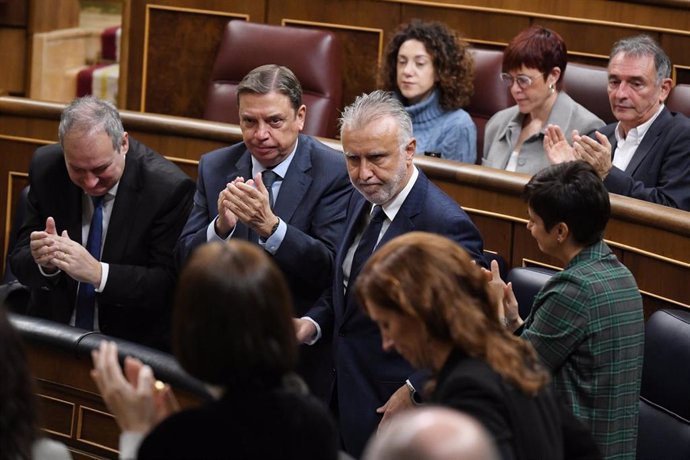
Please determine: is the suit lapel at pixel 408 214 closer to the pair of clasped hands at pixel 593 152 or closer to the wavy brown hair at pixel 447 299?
the pair of clasped hands at pixel 593 152

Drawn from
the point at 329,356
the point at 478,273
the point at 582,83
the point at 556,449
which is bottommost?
the point at 329,356

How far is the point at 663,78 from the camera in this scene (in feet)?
6.12

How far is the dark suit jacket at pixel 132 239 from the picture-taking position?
1661mm

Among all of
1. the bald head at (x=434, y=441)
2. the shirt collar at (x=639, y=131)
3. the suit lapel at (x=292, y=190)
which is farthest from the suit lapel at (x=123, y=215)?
the bald head at (x=434, y=441)

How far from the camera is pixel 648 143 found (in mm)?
1824

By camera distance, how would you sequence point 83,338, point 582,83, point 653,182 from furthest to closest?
point 582,83 → point 653,182 → point 83,338

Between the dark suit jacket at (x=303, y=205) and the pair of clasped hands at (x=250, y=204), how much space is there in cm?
3

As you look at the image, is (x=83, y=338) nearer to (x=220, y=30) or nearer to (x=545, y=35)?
(x=545, y=35)

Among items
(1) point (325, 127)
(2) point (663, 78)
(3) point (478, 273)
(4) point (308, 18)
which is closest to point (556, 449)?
(3) point (478, 273)

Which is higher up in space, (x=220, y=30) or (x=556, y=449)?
(x=220, y=30)

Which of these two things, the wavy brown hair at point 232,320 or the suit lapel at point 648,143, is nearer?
the wavy brown hair at point 232,320

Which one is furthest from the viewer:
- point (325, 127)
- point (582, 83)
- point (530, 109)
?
point (325, 127)

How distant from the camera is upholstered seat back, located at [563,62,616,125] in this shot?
213cm

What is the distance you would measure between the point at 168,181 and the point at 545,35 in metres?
0.73
